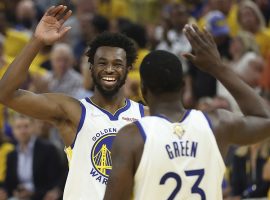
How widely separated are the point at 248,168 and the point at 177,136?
195 inches

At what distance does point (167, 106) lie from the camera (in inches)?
187

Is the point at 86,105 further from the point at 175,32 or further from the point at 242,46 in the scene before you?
the point at 175,32

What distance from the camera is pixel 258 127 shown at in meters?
4.77

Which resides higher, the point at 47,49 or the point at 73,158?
the point at 47,49

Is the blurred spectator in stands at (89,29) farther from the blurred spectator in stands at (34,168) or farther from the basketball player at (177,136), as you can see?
the basketball player at (177,136)

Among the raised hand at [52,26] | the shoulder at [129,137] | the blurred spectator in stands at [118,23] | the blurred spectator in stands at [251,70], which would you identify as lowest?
the shoulder at [129,137]

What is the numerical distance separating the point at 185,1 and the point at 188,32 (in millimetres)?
9053

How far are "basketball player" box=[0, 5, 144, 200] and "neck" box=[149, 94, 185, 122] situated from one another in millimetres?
1191

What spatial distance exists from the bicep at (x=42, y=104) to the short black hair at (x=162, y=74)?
53.7 inches

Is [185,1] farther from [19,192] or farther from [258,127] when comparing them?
[258,127]

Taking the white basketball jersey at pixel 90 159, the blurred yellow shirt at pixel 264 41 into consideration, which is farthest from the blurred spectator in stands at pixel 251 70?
the white basketball jersey at pixel 90 159

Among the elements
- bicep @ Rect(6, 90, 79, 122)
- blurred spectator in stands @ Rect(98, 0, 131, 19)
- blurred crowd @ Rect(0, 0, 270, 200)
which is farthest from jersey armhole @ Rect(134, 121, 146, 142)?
blurred spectator in stands @ Rect(98, 0, 131, 19)

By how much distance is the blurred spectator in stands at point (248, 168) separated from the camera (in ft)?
30.4

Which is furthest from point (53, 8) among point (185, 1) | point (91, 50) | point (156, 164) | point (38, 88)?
point (185, 1)
